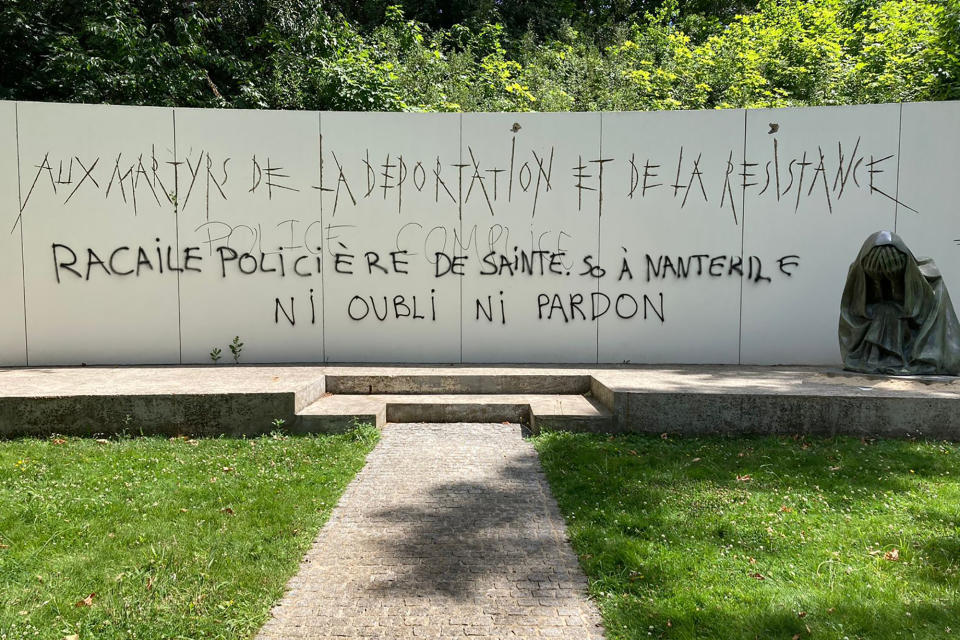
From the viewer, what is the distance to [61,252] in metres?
6.94

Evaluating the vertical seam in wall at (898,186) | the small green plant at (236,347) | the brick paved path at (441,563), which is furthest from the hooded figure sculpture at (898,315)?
the small green plant at (236,347)

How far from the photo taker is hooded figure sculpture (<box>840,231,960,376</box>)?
220 inches

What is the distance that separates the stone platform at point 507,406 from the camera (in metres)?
5.02

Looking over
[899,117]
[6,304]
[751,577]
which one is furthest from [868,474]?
[6,304]

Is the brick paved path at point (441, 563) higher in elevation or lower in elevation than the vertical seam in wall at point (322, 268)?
lower

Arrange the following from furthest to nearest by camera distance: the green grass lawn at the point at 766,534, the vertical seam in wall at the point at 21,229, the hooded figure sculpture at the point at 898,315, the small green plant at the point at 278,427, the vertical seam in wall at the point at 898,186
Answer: the vertical seam in wall at the point at 898,186, the vertical seam in wall at the point at 21,229, the hooded figure sculpture at the point at 898,315, the small green plant at the point at 278,427, the green grass lawn at the point at 766,534

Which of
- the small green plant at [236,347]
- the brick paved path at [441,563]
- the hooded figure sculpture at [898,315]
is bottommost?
the brick paved path at [441,563]

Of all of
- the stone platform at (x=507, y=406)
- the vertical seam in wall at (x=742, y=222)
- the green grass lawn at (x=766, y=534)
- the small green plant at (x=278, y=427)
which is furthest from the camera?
the vertical seam in wall at (x=742, y=222)

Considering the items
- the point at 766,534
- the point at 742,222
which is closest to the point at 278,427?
the point at 766,534

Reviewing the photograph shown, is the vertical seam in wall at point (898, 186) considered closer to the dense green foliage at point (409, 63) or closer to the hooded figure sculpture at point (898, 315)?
the hooded figure sculpture at point (898, 315)

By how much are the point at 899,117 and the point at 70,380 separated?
973cm

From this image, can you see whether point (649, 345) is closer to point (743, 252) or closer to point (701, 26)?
point (743, 252)

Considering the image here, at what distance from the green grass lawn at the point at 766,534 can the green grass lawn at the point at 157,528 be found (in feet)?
5.26

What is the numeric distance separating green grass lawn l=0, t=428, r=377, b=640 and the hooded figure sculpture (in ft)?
16.4
